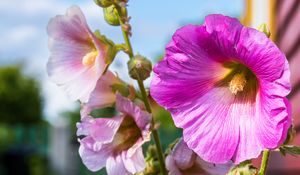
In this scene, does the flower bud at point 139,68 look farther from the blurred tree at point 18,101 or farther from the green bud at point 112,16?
the blurred tree at point 18,101

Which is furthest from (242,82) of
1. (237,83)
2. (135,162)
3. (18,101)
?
(18,101)

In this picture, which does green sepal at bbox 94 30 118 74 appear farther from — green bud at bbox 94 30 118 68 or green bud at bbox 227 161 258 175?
green bud at bbox 227 161 258 175

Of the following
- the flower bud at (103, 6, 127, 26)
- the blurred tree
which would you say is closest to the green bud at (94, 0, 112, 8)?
the flower bud at (103, 6, 127, 26)

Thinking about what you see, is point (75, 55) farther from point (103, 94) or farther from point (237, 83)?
point (237, 83)

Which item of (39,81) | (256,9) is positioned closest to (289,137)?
(256,9)

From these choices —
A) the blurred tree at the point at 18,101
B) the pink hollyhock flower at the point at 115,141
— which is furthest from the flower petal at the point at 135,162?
the blurred tree at the point at 18,101

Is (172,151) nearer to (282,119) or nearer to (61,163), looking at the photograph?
(282,119)
